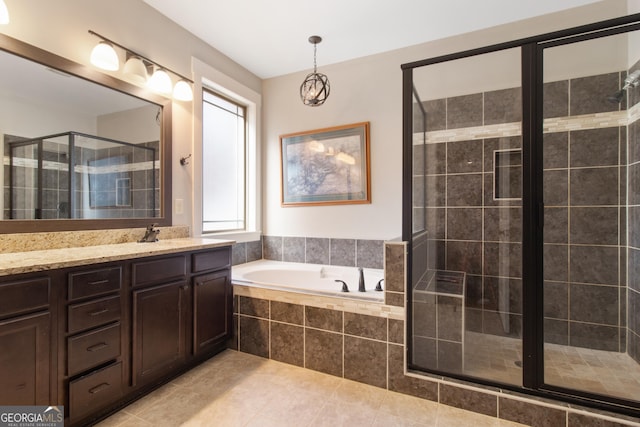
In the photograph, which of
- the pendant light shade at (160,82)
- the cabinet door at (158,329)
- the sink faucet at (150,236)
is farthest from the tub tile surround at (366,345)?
the pendant light shade at (160,82)

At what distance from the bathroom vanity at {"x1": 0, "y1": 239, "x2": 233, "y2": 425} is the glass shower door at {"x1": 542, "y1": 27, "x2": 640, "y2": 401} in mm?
2163

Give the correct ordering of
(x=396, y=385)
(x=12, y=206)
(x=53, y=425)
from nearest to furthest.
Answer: (x=53, y=425) < (x=12, y=206) < (x=396, y=385)

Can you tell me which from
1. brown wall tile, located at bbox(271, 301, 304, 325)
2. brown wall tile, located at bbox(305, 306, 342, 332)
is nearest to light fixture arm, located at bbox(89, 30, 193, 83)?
brown wall tile, located at bbox(271, 301, 304, 325)

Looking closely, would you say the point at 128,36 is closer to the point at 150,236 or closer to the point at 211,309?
the point at 150,236

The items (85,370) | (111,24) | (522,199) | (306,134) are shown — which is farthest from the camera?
(306,134)

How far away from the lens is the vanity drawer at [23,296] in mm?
1121

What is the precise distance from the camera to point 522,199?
1.65 meters

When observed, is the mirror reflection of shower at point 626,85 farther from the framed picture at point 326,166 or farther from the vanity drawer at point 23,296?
the vanity drawer at point 23,296

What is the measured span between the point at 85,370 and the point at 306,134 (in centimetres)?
252

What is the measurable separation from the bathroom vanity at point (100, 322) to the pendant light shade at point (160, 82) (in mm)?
1224

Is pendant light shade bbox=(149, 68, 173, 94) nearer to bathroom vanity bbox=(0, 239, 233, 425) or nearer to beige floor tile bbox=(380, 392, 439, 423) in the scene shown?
bathroom vanity bbox=(0, 239, 233, 425)

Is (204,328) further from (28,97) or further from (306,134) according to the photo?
(306,134)

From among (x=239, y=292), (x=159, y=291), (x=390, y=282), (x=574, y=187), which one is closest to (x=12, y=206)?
(x=159, y=291)

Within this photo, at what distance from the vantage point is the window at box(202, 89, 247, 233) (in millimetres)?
→ 2795
